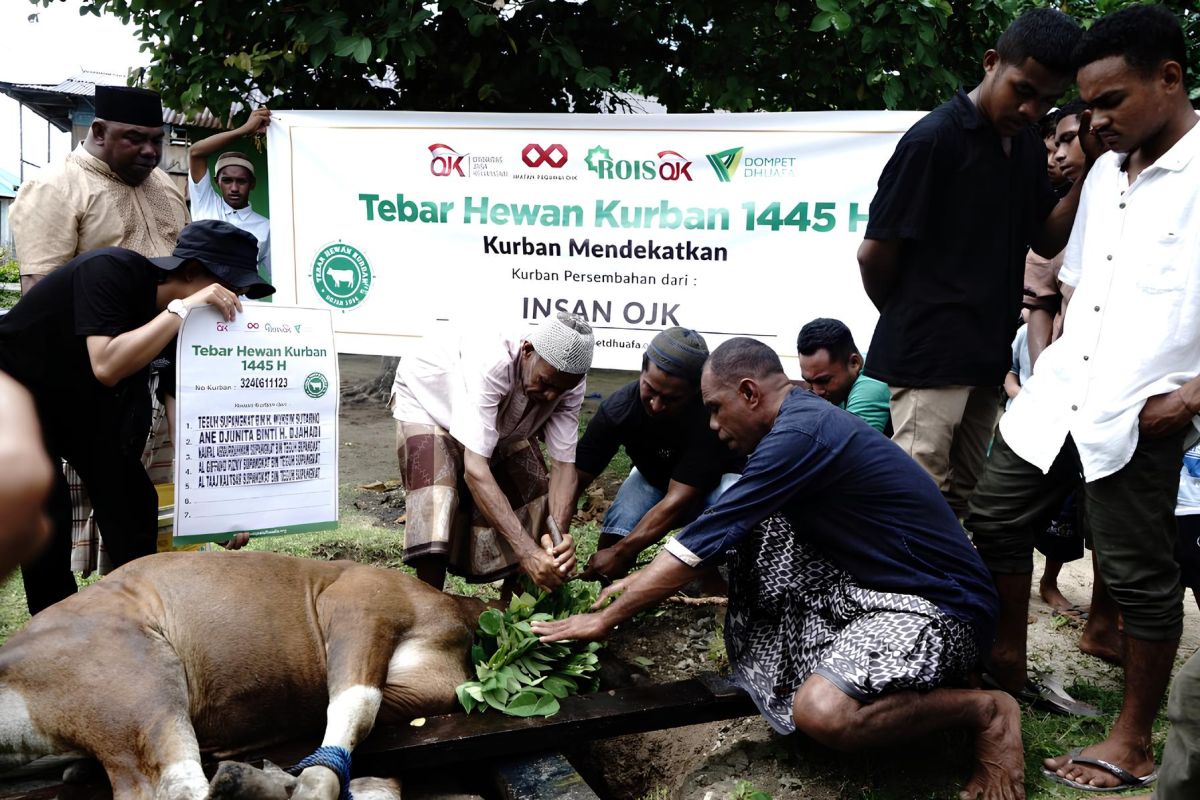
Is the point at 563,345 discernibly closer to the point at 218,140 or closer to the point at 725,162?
the point at 725,162

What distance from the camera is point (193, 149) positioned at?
22.5 feet

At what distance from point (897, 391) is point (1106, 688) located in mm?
Result: 1642

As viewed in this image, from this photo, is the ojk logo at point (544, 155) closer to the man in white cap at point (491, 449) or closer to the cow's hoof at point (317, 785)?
the man in white cap at point (491, 449)

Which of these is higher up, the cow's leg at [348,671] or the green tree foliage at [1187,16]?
the green tree foliage at [1187,16]

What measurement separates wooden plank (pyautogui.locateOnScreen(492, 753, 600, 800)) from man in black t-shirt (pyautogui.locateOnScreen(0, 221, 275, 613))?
1.95 metres

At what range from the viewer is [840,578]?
3637 millimetres

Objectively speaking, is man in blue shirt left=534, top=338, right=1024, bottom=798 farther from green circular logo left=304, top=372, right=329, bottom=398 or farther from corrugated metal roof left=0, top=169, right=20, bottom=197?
corrugated metal roof left=0, top=169, right=20, bottom=197

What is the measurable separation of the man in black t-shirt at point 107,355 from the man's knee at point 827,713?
9.24 ft

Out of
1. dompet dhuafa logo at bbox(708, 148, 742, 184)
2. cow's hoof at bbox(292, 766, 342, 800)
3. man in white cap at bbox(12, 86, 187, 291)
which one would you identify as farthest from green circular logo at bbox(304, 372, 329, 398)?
dompet dhuafa logo at bbox(708, 148, 742, 184)

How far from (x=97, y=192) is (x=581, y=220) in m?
2.88

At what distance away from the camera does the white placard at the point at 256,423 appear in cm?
425

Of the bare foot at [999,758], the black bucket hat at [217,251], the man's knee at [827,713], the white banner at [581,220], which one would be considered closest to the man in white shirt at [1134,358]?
the bare foot at [999,758]

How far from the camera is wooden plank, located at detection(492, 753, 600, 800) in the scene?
3.25 metres

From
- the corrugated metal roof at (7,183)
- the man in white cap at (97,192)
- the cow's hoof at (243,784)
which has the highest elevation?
the corrugated metal roof at (7,183)
